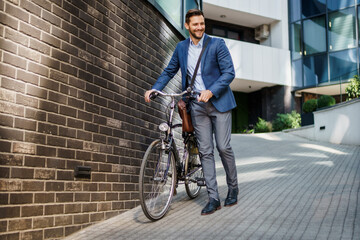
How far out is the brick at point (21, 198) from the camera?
9.42ft

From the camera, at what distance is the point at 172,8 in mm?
6648

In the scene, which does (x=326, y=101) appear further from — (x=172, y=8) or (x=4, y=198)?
(x=4, y=198)

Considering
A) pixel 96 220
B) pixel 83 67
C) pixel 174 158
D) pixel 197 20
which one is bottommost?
pixel 96 220

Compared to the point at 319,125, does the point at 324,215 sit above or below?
below

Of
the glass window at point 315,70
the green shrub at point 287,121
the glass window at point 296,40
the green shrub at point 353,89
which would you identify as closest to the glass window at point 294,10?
the glass window at point 296,40

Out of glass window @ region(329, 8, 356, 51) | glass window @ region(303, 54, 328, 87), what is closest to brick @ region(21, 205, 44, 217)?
glass window @ region(303, 54, 328, 87)

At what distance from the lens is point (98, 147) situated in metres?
3.98

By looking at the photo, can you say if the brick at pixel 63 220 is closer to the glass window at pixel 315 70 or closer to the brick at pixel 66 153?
the brick at pixel 66 153

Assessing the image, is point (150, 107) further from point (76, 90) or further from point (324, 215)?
point (324, 215)

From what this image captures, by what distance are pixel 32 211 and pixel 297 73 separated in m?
22.4

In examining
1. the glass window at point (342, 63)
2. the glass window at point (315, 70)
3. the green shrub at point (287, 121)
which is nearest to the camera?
the glass window at point (342, 63)

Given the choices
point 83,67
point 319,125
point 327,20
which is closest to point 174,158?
point 83,67

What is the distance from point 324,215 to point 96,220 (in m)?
2.26

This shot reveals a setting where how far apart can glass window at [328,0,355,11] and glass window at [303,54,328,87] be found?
106 inches
